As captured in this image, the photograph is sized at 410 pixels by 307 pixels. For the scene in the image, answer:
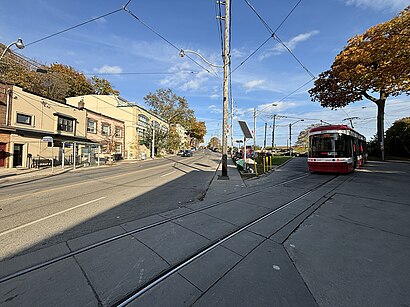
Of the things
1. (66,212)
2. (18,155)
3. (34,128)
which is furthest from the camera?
(34,128)

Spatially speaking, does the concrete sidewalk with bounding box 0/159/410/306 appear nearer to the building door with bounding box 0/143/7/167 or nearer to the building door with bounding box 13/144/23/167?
the building door with bounding box 0/143/7/167

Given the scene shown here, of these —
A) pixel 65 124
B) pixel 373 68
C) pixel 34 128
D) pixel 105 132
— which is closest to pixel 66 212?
pixel 34 128

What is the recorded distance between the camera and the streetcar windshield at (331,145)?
1200cm

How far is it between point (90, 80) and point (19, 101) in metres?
31.7

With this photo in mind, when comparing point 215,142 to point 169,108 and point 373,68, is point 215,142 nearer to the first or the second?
point 169,108

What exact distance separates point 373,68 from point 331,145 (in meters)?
12.0

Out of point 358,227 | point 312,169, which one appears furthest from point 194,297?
point 312,169

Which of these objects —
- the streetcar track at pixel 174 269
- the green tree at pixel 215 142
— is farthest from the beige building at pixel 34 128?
the green tree at pixel 215 142

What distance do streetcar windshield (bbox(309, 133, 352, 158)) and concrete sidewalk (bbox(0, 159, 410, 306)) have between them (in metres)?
7.75

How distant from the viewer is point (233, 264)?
2.98m

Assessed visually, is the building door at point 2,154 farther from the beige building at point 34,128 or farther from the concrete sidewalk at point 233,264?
the concrete sidewalk at point 233,264

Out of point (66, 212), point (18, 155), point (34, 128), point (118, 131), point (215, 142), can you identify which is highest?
point (215, 142)

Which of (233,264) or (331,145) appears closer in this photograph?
(233,264)

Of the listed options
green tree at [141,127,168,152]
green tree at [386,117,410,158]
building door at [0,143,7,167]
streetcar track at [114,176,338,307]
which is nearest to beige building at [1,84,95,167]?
building door at [0,143,7,167]
